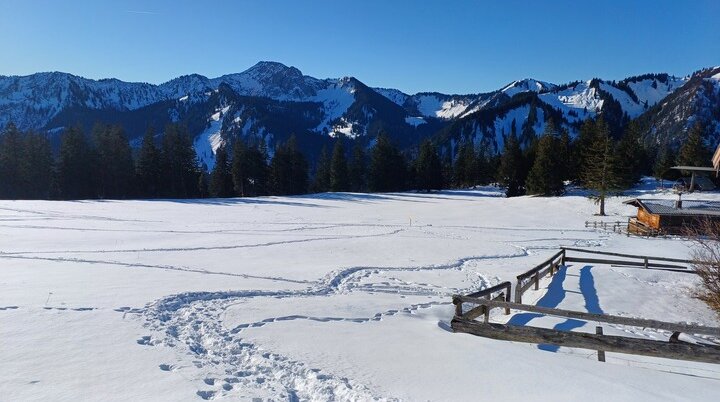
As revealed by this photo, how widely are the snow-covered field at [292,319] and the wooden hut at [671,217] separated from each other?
1214cm

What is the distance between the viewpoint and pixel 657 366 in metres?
8.85

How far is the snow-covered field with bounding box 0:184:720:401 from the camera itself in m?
6.58

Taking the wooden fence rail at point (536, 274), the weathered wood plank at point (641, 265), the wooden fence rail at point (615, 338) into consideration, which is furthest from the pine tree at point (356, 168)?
the wooden fence rail at point (615, 338)

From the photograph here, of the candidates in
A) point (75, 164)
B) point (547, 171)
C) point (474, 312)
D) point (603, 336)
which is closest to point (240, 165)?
point (75, 164)

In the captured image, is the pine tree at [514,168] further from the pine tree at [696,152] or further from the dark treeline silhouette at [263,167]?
the pine tree at [696,152]

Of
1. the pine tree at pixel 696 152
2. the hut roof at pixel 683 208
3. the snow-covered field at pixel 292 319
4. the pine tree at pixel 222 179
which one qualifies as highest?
the pine tree at pixel 696 152

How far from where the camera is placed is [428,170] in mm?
85125

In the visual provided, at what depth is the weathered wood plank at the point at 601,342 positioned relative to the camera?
8.37 m

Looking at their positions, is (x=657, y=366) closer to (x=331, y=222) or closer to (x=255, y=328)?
(x=255, y=328)

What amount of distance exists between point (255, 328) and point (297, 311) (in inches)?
67.9

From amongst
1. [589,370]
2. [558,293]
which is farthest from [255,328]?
[558,293]

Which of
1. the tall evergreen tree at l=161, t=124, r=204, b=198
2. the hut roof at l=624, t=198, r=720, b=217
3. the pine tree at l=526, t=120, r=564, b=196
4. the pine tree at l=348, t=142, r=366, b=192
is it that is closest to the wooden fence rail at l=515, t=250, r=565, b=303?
the hut roof at l=624, t=198, r=720, b=217

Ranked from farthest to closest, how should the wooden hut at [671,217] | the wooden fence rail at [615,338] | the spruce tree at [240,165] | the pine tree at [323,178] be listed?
the pine tree at [323,178]
the spruce tree at [240,165]
the wooden hut at [671,217]
the wooden fence rail at [615,338]

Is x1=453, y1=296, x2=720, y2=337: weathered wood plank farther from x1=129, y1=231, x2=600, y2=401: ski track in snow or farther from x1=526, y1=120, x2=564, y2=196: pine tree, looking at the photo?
x1=526, y1=120, x2=564, y2=196: pine tree
